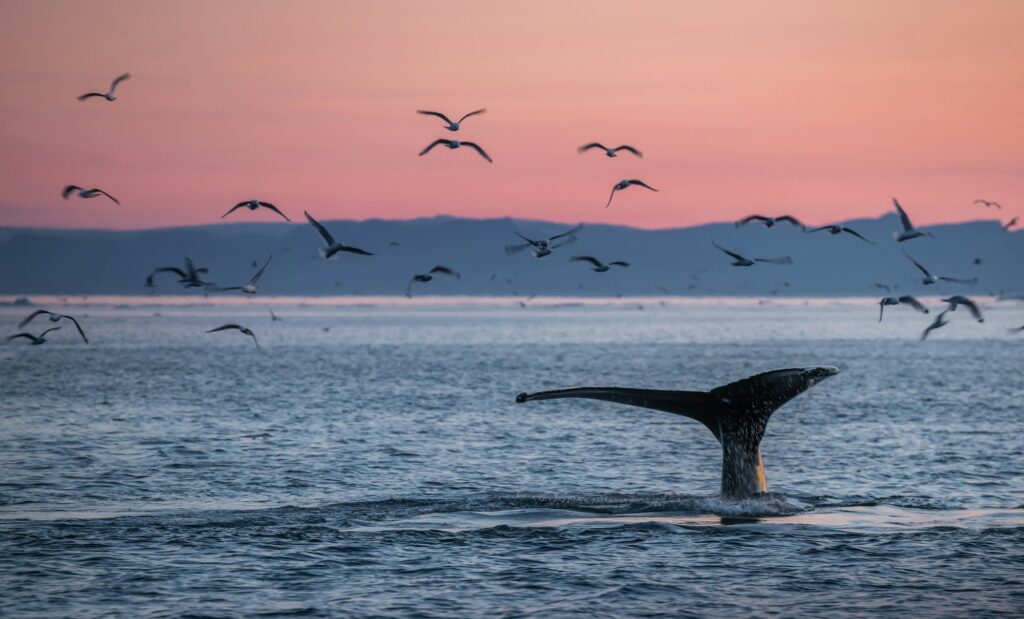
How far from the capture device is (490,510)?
78.7 ft

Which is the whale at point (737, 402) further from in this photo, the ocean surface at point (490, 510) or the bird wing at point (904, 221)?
the bird wing at point (904, 221)

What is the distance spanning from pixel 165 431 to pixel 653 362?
65.2 metres

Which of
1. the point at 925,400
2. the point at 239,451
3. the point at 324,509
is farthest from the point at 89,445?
the point at 925,400

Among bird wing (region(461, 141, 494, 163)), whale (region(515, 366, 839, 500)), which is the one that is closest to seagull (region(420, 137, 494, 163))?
bird wing (region(461, 141, 494, 163))

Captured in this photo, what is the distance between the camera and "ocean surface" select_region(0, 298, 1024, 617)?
59.1 feet

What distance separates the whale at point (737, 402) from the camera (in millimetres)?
19922

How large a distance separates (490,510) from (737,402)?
562 cm

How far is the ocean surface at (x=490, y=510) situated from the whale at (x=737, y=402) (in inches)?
61.6

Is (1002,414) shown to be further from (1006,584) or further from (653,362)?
(653,362)

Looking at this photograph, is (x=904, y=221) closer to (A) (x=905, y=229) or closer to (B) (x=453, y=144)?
(A) (x=905, y=229)

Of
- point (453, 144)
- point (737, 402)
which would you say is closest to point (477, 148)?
point (453, 144)

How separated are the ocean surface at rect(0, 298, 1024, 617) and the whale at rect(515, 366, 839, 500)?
1.56 m

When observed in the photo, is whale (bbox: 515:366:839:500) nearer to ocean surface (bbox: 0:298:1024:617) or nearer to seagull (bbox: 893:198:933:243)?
ocean surface (bbox: 0:298:1024:617)

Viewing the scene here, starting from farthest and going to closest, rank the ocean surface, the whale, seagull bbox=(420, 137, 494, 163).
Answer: seagull bbox=(420, 137, 494, 163), the whale, the ocean surface
